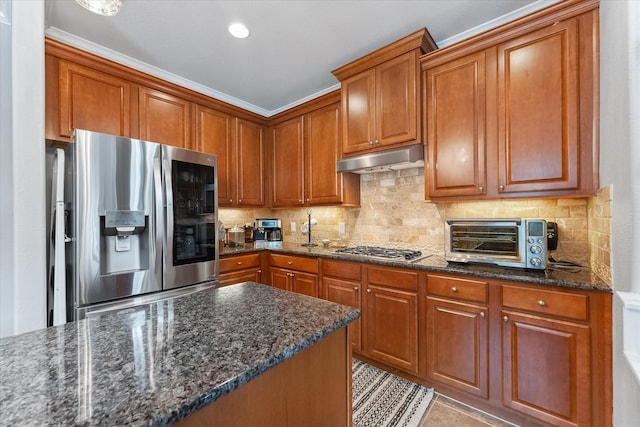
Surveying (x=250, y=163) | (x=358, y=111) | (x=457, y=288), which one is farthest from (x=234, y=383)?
(x=250, y=163)

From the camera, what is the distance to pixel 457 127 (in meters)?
2.04

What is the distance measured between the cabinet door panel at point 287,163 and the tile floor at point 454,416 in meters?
2.27

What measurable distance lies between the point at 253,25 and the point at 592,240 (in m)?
2.76

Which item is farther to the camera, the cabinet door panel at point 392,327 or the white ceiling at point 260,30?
the cabinet door panel at point 392,327

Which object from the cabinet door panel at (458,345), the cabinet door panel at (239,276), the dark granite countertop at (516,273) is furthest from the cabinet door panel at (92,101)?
the cabinet door panel at (458,345)

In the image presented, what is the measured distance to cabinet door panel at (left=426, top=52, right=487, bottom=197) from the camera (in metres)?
1.95

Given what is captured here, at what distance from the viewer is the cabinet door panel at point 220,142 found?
2.92 meters

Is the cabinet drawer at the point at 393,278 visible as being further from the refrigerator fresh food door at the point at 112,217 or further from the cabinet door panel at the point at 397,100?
the refrigerator fresh food door at the point at 112,217

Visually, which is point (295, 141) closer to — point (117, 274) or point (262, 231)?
point (262, 231)

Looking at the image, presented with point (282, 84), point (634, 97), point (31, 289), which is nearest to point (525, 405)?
point (634, 97)

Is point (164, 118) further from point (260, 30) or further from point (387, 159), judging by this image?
point (387, 159)

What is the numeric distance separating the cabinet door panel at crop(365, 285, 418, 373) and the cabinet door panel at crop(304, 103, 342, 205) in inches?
45.5

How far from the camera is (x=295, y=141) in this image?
331 cm

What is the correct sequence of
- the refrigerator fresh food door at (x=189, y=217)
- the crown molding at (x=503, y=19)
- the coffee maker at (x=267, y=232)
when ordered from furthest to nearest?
the coffee maker at (x=267, y=232), the refrigerator fresh food door at (x=189, y=217), the crown molding at (x=503, y=19)
